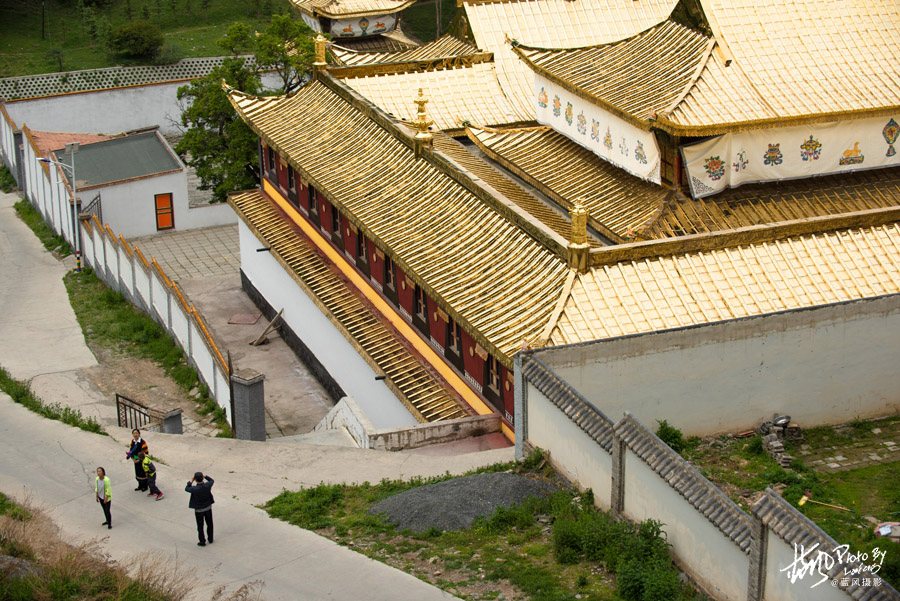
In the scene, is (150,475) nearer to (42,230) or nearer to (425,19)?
(42,230)

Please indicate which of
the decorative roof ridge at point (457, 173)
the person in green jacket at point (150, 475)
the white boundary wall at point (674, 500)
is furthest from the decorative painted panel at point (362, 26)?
the white boundary wall at point (674, 500)

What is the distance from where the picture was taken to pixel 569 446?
22.6 meters

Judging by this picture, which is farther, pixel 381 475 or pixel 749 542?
pixel 381 475

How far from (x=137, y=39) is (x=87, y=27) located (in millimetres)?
7231

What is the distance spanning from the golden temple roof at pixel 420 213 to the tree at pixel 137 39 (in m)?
29.1

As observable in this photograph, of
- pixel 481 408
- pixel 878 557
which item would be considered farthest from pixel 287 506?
pixel 878 557

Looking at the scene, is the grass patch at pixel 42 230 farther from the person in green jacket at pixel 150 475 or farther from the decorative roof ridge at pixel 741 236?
the decorative roof ridge at pixel 741 236

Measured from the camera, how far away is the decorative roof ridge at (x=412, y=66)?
38375mm

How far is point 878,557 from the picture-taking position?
64.8ft

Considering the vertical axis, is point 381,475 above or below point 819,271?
below

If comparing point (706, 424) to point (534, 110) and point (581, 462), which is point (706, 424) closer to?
point (581, 462)

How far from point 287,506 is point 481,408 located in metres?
4.90

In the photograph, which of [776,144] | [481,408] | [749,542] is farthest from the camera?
[776,144]

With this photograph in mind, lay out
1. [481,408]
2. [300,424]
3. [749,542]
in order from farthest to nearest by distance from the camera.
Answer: [300,424] → [481,408] → [749,542]
